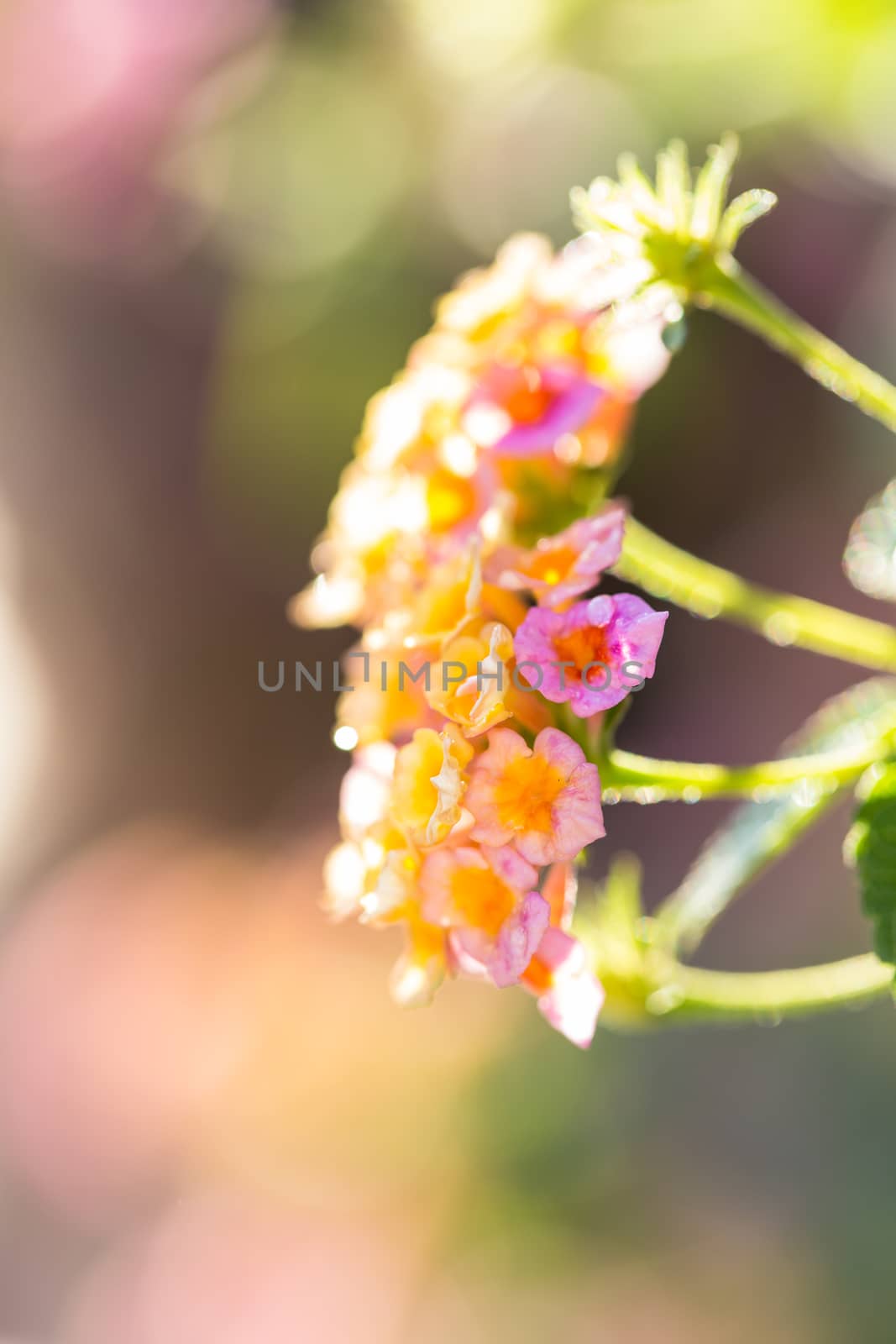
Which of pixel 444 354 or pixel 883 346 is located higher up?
pixel 444 354

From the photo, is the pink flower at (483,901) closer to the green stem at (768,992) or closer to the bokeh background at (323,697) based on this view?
the green stem at (768,992)

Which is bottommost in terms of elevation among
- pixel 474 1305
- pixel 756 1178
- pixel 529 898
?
pixel 474 1305

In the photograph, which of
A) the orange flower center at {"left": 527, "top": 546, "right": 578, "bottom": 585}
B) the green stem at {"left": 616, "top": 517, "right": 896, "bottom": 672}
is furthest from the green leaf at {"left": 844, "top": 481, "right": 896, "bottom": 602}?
the orange flower center at {"left": 527, "top": 546, "right": 578, "bottom": 585}

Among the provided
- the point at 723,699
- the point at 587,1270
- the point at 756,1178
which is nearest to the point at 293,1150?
the point at 587,1270

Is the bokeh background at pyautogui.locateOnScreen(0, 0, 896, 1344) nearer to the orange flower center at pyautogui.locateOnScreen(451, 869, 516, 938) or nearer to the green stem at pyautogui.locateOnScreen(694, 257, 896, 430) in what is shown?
the green stem at pyautogui.locateOnScreen(694, 257, 896, 430)

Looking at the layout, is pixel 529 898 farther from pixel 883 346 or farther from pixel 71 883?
pixel 71 883

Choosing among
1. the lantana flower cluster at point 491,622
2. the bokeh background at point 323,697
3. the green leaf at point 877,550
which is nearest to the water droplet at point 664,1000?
the lantana flower cluster at point 491,622

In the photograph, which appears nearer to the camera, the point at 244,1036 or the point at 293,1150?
the point at 293,1150
